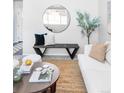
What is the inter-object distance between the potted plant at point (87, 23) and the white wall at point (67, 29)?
29 cm

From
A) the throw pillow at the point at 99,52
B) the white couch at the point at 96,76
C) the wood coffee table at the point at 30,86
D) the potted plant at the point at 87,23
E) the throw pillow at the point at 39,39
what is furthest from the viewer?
the throw pillow at the point at 39,39

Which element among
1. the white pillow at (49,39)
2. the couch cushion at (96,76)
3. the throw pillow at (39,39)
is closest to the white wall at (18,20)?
the throw pillow at (39,39)

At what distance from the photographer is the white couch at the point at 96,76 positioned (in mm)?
2164

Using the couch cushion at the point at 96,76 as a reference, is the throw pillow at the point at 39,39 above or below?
above

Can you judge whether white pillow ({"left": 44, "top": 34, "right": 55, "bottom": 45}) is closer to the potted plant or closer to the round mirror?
the round mirror

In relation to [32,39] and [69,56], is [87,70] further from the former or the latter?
[32,39]

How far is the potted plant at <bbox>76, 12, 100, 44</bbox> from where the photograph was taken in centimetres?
554

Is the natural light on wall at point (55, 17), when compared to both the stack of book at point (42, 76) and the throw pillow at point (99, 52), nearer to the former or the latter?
the throw pillow at point (99, 52)

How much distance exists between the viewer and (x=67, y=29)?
600 cm

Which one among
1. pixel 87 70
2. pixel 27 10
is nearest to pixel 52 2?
pixel 27 10

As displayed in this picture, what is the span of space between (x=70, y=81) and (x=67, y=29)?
108 inches

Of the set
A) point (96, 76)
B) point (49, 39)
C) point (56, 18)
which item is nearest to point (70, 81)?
point (96, 76)

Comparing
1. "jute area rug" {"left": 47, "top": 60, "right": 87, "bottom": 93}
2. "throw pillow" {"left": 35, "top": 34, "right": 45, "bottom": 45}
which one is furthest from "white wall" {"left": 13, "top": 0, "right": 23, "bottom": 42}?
"jute area rug" {"left": 47, "top": 60, "right": 87, "bottom": 93}

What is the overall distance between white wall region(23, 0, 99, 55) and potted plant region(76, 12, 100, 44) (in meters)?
0.29
